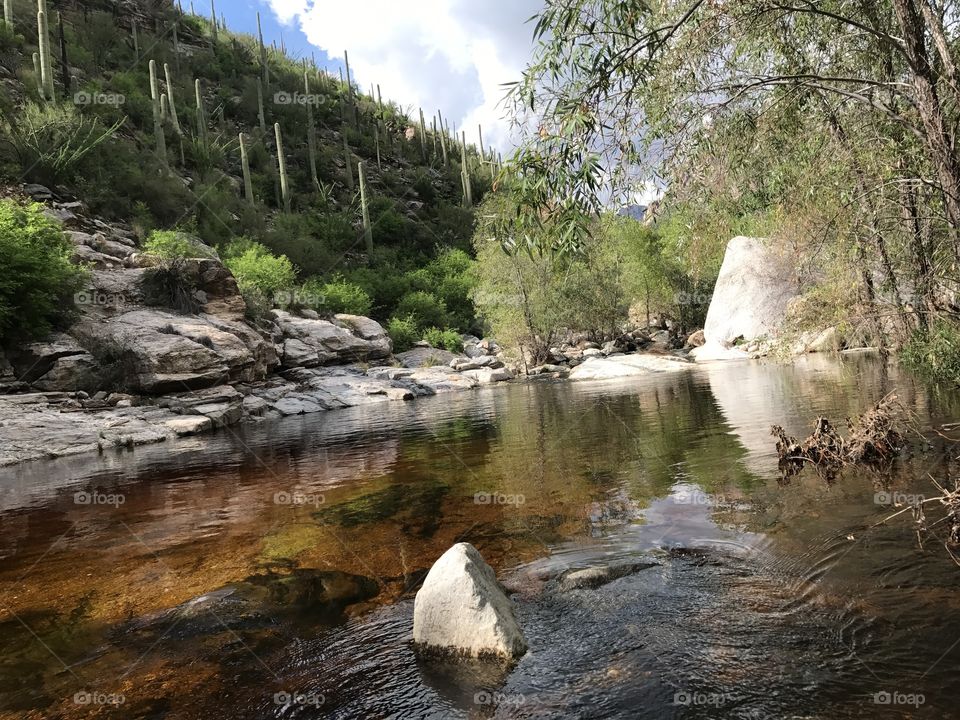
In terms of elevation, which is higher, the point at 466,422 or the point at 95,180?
the point at 95,180

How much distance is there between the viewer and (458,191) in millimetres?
72312

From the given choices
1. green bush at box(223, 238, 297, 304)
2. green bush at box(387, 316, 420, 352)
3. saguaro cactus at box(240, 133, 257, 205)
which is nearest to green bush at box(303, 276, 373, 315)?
green bush at box(387, 316, 420, 352)

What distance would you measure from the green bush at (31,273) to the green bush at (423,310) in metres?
26.8

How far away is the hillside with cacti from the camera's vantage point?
3256 cm

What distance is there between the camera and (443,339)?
4509cm

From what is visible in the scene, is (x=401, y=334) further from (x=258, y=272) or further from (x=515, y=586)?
(x=515, y=586)

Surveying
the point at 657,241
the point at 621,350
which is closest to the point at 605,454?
the point at 621,350

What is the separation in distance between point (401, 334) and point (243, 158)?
54.5ft

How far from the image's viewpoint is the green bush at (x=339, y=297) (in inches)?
1608

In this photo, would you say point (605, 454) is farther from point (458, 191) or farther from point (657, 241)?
point (458, 191)

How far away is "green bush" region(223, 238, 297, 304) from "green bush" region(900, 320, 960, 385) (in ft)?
97.1

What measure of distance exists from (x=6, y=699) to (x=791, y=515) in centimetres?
750

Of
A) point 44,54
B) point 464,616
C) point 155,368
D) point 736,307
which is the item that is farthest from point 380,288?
point 464,616

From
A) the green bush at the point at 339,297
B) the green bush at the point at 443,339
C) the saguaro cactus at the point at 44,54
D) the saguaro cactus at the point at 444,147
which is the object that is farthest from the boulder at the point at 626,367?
the saguaro cactus at the point at 444,147
